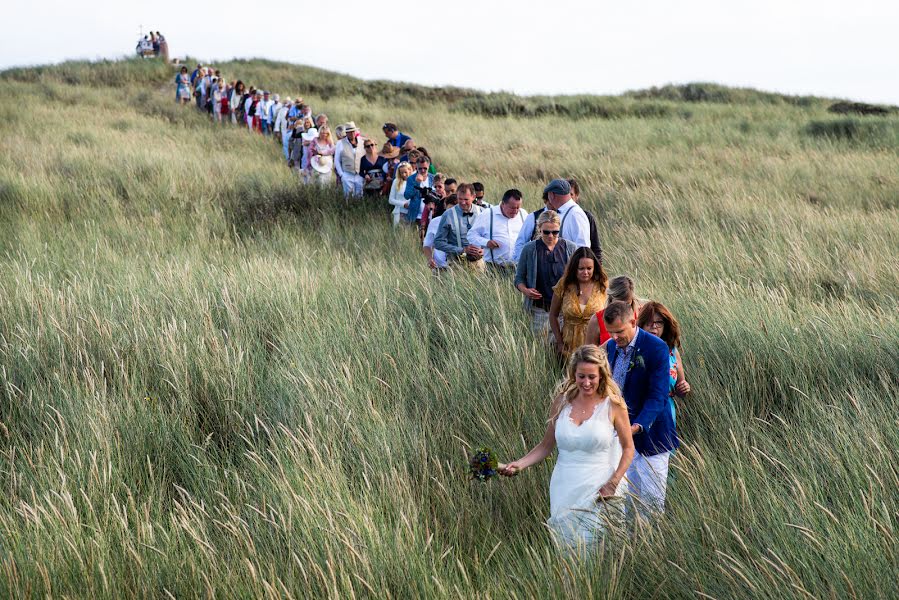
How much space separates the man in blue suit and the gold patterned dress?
119cm

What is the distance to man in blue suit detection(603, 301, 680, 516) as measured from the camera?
4.15 metres

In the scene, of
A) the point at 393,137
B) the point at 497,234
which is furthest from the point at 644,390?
the point at 393,137

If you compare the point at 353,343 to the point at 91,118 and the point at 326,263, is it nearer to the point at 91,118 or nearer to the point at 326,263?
the point at 326,263

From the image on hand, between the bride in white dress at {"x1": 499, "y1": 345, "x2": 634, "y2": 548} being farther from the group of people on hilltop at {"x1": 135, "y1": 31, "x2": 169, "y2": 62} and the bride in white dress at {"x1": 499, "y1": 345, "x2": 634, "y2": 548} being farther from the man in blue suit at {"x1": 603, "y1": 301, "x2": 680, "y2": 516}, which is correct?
the group of people on hilltop at {"x1": 135, "y1": 31, "x2": 169, "y2": 62}

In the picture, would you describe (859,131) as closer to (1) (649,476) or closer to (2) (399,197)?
(2) (399,197)

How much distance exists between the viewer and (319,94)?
37.6 meters

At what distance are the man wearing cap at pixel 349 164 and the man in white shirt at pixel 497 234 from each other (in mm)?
5558

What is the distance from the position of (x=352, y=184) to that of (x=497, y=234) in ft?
19.0

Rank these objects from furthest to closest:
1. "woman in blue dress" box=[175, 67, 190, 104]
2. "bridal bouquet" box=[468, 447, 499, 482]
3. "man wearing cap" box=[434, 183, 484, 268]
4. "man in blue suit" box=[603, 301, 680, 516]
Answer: "woman in blue dress" box=[175, 67, 190, 104]
"man wearing cap" box=[434, 183, 484, 268]
"man in blue suit" box=[603, 301, 680, 516]
"bridal bouquet" box=[468, 447, 499, 482]

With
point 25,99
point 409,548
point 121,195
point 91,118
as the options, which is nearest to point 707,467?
point 409,548

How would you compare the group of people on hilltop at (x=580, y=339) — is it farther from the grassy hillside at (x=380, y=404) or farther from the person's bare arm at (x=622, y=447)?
the grassy hillside at (x=380, y=404)

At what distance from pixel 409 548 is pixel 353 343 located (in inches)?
111

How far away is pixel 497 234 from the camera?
26.2ft

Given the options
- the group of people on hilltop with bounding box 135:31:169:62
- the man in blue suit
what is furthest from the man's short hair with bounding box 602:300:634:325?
the group of people on hilltop with bounding box 135:31:169:62
